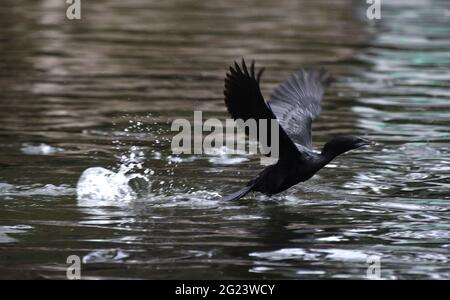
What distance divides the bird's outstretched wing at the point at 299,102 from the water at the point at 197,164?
0.53 metres

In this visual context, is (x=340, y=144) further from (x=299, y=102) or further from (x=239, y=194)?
(x=299, y=102)

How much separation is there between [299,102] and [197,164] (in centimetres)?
116

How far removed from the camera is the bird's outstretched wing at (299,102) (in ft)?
28.3

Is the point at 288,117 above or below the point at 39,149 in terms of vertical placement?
above

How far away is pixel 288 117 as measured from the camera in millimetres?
8805

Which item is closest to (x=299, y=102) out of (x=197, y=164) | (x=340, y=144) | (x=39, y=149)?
(x=197, y=164)

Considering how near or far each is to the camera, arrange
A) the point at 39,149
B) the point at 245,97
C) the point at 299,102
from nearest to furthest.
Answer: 1. the point at 245,97
2. the point at 299,102
3. the point at 39,149

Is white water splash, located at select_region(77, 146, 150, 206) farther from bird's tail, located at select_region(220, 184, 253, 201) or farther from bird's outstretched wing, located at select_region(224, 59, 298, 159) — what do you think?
bird's outstretched wing, located at select_region(224, 59, 298, 159)

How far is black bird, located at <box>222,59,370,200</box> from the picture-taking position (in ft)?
23.0

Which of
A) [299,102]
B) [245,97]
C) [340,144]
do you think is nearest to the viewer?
[245,97]

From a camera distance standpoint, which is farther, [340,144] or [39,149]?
[39,149]
